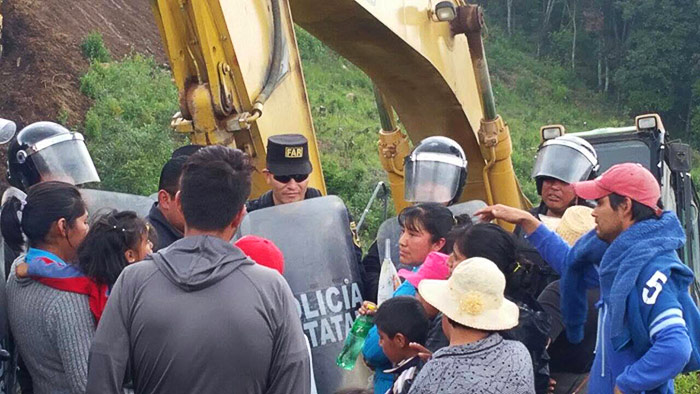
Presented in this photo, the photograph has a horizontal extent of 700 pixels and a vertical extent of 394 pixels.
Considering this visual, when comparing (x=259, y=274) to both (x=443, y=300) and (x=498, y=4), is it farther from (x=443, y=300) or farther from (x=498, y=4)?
(x=498, y=4)

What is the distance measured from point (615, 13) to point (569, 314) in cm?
4815

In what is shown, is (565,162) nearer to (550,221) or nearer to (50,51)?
(550,221)

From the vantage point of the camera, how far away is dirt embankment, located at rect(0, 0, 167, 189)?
70.7 feet

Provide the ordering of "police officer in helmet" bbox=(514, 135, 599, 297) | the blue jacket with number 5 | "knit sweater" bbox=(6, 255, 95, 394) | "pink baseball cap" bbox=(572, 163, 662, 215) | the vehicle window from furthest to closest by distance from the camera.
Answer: the vehicle window
"police officer in helmet" bbox=(514, 135, 599, 297)
"pink baseball cap" bbox=(572, 163, 662, 215)
the blue jacket with number 5
"knit sweater" bbox=(6, 255, 95, 394)

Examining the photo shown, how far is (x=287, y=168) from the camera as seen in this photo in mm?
5355

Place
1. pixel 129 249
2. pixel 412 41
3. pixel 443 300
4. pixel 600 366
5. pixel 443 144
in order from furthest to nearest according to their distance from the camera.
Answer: pixel 412 41, pixel 443 144, pixel 600 366, pixel 129 249, pixel 443 300

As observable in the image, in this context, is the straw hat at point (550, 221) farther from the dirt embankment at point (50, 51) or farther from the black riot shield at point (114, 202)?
the dirt embankment at point (50, 51)

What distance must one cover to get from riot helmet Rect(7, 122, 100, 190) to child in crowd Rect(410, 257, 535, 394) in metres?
2.34

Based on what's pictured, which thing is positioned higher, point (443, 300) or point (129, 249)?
point (129, 249)

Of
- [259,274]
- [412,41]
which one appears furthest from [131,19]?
[259,274]

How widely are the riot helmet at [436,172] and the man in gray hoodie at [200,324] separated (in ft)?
8.86

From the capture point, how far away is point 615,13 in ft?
167

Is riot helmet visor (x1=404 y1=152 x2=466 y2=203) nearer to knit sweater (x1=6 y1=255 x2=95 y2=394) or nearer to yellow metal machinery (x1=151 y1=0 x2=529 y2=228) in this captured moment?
yellow metal machinery (x1=151 y1=0 x2=529 y2=228)

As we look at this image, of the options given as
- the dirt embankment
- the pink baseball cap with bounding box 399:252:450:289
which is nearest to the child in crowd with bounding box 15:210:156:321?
the pink baseball cap with bounding box 399:252:450:289
